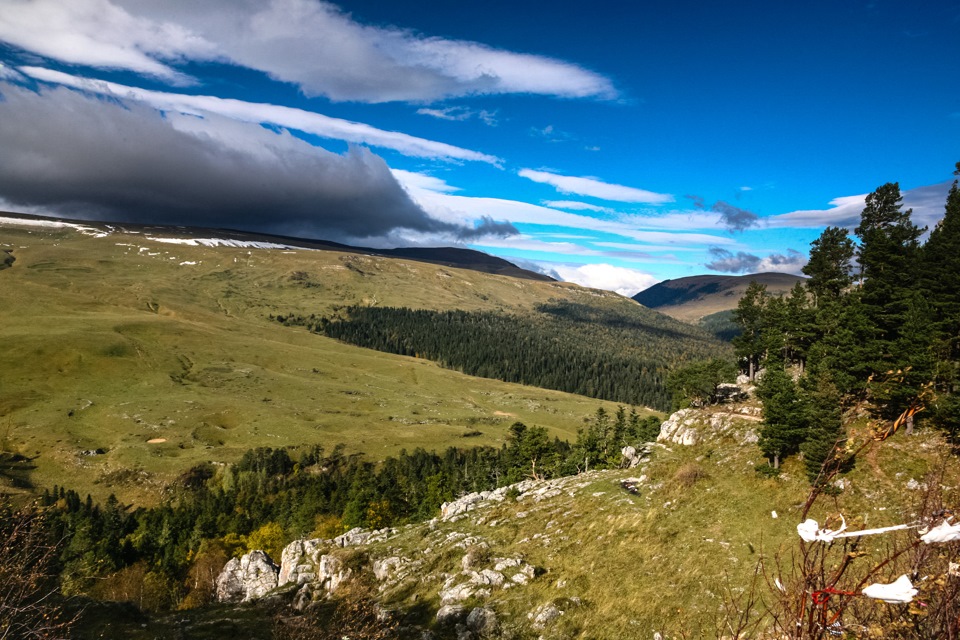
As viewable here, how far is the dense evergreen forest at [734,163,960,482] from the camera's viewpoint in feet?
121

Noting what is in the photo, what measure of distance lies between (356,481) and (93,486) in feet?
230

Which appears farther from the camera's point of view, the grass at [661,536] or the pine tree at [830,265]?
the pine tree at [830,265]

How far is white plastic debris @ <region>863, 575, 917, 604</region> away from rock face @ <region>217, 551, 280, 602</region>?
5349 centimetres

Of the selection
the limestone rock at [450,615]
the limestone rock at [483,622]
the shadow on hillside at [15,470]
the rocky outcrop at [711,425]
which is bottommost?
the shadow on hillside at [15,470]

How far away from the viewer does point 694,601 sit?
26.8m

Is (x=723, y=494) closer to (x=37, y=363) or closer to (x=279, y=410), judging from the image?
(x=279, y=410)

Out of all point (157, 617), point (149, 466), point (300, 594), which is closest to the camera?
point (157, 617)

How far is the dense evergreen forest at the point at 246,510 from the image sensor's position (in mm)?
79812

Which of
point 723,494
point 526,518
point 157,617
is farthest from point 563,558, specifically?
point 157,617

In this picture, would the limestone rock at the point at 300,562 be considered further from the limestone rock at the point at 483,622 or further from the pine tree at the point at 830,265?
the pine tree at the point at 830,265

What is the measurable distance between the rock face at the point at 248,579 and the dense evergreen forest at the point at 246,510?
89.3 feet

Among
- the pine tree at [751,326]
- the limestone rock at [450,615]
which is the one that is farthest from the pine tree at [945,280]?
the limestone rock at [450,615]

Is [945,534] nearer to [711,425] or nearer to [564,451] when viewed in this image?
[711,425]

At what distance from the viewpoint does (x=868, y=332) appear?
49.2m
